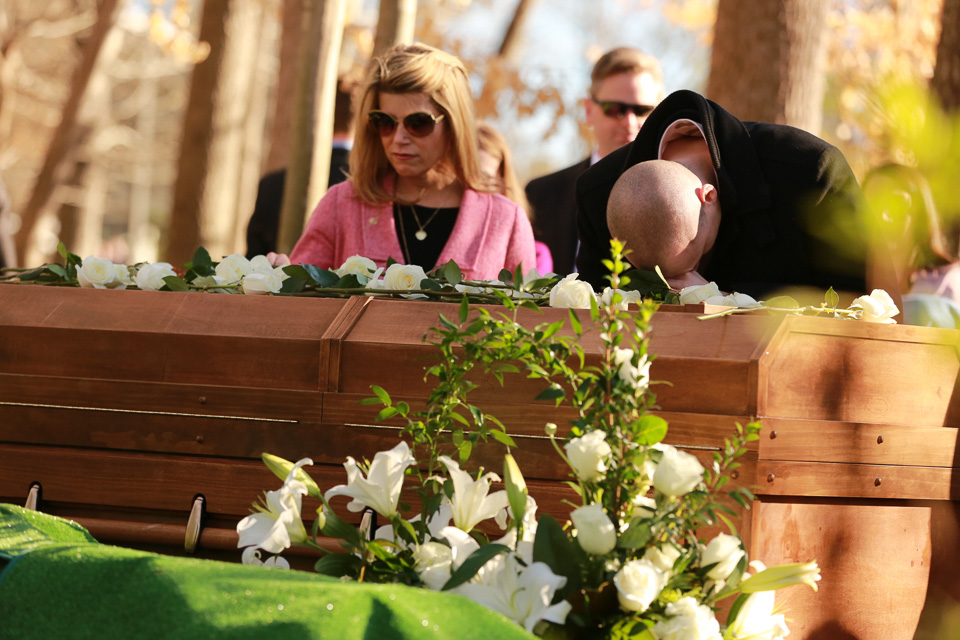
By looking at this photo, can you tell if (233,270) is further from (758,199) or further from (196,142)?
(196,142)

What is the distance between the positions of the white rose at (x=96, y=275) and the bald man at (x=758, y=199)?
1.18 meters

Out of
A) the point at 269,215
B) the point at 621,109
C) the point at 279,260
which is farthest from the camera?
the point at 269,215

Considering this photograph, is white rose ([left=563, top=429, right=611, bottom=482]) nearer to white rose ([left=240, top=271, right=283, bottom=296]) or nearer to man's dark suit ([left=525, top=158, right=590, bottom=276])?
white rose ([left=240, top=271, right=283, bottom=296])

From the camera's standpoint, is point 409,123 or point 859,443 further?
point 409,123

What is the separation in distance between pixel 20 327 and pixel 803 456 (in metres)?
1.64

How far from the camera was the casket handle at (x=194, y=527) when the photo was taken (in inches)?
81.8

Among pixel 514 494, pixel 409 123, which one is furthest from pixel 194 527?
pixel 409 123

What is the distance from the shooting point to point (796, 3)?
16.0ft

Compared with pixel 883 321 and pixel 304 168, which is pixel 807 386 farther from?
pixel 304 168

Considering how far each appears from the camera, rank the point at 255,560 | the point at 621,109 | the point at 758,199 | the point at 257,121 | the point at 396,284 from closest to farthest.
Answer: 1. the point at 255,560
2. the point at 396,284
3. the point at 758,199
4. the point at 621,109
5. the point at 257,121

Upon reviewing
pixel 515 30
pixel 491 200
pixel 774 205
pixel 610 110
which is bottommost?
pixel 491 200

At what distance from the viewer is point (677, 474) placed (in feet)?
4.18

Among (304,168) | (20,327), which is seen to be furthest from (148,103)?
(20,327)

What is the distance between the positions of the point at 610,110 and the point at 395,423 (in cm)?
282
